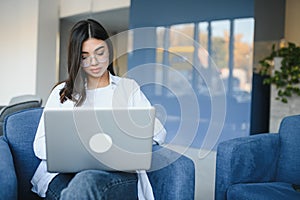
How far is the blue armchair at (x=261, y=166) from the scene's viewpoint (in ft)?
5.45

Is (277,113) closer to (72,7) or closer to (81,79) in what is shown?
(81,79)

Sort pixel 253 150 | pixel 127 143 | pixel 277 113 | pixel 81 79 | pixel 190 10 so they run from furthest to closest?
pixel 190 10, pixel 277 113, pixel 253 150, pixel 81 79, pixel 127 143

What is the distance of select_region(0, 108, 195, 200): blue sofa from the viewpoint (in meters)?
1.30

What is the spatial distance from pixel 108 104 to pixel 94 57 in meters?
0.22

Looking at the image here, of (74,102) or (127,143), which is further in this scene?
(74,102)

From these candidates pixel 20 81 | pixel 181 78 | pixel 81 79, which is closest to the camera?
pixel 81 79

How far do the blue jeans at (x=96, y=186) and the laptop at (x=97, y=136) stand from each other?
0.05 m

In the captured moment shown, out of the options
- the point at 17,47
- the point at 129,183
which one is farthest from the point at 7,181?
the point at 17,47

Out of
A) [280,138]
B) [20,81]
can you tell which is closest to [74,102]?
[280,138]

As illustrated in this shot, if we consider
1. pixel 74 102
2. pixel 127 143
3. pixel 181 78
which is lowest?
pixel 127 143

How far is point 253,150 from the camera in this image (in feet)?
6.04

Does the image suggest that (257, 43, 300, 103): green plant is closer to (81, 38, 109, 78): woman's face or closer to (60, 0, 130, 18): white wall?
(81, 38, 109, 78): woman's face

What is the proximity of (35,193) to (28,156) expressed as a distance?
0.16m

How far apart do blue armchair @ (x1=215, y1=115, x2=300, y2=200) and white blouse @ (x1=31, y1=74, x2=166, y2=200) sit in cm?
40
